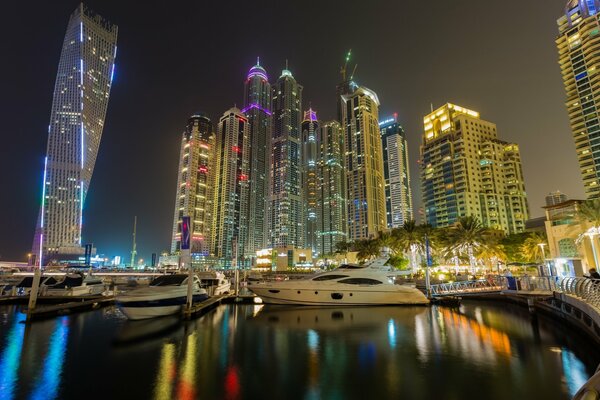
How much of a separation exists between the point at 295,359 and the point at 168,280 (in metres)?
14.5

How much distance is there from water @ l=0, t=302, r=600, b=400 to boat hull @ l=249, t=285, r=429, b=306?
5829 mm

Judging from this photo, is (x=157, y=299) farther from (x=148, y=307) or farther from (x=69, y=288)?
(x=69, y=288)

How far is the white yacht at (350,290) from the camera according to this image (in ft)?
87.1

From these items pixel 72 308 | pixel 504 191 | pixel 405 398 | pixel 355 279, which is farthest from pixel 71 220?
pixel 504 191

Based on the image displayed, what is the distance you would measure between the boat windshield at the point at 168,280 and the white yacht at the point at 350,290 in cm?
810

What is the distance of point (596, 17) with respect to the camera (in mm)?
108125

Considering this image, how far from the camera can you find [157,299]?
20.4 m

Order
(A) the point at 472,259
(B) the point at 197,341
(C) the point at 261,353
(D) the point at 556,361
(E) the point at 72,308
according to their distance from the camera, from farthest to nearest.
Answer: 1. (A) the point at 472,259
2. (E) the point at 72,308
3. (B) the point at 197,341
4. (C) the point at 261,353
5. (D) the point at 556,361

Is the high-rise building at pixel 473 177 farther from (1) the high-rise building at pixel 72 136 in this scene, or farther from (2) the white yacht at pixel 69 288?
(1) the high-rise building at pixel 72 136

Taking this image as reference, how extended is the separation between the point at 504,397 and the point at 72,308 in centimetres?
2819

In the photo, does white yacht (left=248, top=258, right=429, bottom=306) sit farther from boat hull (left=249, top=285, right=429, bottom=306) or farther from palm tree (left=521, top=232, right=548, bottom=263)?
palm tree (left=521, top=232, right=548, bottom=263)

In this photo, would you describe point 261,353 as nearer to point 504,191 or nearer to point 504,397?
point 504,397

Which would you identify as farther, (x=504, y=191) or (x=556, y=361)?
(x=504, y=191)

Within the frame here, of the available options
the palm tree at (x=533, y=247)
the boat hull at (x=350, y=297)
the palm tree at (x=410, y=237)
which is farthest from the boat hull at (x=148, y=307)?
the palm tree at (x=533, y=247)
